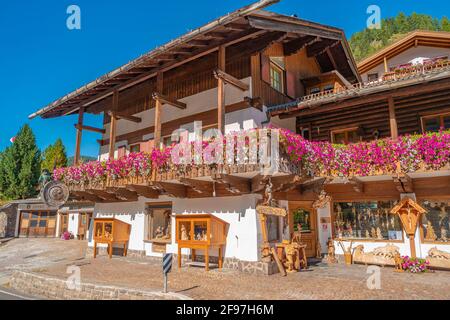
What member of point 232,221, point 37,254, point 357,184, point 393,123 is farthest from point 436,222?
point 37,254

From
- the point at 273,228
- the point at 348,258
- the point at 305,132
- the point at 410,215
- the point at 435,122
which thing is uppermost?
the point at 305,132

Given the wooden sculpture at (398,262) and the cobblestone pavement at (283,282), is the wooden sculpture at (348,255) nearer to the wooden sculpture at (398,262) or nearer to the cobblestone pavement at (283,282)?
the cobblestone pavement at (283,282)

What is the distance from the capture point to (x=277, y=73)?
16.1 metres

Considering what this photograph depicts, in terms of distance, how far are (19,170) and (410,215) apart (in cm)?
4288

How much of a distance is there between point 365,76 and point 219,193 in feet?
54.2

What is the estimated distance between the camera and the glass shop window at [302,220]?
13.9 metres

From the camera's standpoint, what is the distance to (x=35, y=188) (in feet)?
132

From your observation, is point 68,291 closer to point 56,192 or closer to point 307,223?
point 56,192

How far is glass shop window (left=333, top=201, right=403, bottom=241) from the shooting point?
12742mm

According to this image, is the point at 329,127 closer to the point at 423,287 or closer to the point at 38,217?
the point at 423,287

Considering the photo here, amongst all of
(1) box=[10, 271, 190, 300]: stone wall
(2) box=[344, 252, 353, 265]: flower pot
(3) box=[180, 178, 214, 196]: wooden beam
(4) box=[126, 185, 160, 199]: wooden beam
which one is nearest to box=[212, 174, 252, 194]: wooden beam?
(3) box=[180, 178, 214, 196]: wooden beam

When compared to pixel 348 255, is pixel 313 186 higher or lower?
higher

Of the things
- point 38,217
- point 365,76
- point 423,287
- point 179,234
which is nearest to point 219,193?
point 179,234
